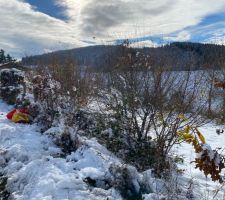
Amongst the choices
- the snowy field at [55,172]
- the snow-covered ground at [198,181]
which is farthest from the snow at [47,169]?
the snow-covered ground at [198,181]

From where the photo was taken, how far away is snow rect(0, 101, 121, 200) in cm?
460

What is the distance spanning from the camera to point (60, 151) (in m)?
6.31

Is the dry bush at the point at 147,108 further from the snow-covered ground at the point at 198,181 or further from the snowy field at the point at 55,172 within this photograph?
the snowy field at the point at 55,172

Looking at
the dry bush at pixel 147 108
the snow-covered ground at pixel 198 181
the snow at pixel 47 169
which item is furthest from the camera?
the dry bush at pixel 147 108

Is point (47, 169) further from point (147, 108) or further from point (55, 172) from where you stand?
point (147, 108)

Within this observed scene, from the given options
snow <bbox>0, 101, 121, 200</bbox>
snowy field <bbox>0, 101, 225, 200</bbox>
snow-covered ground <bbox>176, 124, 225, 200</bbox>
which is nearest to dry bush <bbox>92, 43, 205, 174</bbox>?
snow-covered ground <bbox>176, 124, 225, 200</bbox>

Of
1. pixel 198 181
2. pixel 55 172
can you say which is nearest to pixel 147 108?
pixel 198 181

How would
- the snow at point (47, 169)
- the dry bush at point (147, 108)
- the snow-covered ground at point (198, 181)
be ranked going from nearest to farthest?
the snow at point (47, 169) → the snow-covered ground at point (198, 181) → the dry bush at point (147, 108)

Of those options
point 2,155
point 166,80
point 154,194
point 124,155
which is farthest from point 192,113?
point 2,155

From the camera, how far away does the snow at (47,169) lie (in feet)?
15.1

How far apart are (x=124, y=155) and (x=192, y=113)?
1.56 m

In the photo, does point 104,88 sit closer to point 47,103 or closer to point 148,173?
point 47,103

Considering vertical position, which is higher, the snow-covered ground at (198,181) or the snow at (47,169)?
the snow at (47,169)

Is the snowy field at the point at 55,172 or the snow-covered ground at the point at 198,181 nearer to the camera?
the snowy field at the point at 55,172
